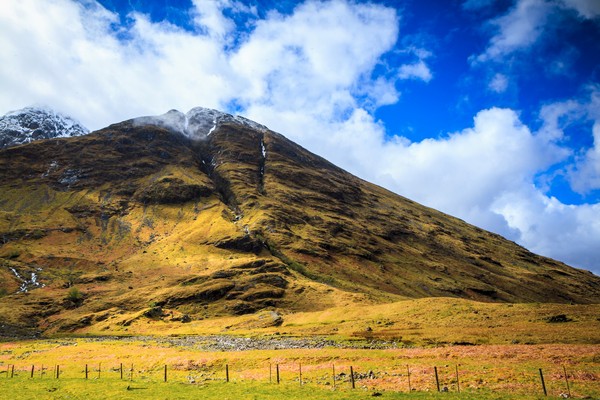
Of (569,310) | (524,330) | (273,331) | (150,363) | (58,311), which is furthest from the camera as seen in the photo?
(58,311)

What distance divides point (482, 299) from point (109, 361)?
16932cm

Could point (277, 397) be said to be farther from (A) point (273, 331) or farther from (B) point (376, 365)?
(A) point (273, 331)

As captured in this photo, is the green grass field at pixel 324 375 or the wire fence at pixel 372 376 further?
the green grass field at pixel 324 375

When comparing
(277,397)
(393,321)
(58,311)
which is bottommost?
(277,397)

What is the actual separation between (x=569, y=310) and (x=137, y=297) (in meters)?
124

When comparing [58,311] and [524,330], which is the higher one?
[58,311]

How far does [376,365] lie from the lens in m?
45.8

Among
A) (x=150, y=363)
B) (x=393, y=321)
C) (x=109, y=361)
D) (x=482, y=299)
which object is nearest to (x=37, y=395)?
(x=150, y=363)

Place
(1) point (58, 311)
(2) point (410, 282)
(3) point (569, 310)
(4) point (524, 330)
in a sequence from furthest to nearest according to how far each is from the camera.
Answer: (2) point (410, 282)
(1) point (58, 311)
(3) point (569, 310)
(4) point (524, 330)

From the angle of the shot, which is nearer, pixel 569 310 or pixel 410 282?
pixel 569 310

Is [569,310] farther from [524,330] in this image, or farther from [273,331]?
[273,331]

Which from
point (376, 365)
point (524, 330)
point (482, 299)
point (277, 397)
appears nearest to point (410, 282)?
point (482, 299)

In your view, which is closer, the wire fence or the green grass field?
the wire fence

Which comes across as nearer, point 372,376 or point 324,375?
point 372,376
